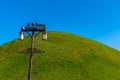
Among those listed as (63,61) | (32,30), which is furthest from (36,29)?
(63,61)

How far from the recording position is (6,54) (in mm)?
84062

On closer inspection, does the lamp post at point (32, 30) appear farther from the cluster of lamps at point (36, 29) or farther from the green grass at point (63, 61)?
the green grass at point (63, 61)

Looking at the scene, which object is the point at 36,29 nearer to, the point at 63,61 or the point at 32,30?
the point at 32,30

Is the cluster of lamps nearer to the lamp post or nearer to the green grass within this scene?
the lamp post

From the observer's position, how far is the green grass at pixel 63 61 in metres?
70.1

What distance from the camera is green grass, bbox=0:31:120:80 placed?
70125mm

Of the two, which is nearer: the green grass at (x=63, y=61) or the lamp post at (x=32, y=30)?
the lamp post at (x=32, y=30)

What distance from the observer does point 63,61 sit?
76375 mm

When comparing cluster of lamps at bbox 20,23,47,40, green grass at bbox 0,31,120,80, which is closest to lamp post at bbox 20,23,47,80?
cluster of lamps at bbox 20,23,47,40

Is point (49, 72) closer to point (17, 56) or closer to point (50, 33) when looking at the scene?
point (17, 56)

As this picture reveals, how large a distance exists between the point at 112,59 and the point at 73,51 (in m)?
10.3

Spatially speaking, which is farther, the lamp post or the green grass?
the green grass

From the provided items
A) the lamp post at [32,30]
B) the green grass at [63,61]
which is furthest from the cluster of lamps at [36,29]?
the green grass at [63,61]

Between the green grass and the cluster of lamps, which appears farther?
the green grass
